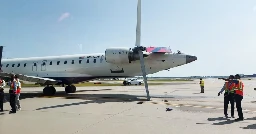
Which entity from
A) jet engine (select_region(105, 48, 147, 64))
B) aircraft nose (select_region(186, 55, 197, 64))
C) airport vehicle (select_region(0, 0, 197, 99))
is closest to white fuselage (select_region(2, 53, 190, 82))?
airport vehicle (select_region(0, 0, 197, 99))

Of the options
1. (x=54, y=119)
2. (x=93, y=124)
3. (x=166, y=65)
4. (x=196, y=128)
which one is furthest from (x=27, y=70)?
(x=196, y=128)

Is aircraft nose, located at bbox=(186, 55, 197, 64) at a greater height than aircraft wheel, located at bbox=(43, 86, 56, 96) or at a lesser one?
greater

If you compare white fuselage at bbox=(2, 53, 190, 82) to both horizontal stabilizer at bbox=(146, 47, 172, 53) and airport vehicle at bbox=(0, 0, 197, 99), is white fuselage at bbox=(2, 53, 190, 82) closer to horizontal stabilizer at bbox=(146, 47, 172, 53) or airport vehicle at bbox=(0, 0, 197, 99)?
airport vehicle at bbox=(0, 0, 197, 99)

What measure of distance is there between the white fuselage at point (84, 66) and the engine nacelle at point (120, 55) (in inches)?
30.5

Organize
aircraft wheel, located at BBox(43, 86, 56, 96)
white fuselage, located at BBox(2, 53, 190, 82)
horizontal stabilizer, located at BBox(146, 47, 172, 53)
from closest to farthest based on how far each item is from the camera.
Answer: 1. horizontal stabilizer, located at BBox(146, 47, 172, 53)
2. white fuselage, located at BBox(2, 53, 190, 82)
3. aircraft wheel, located at BBox(43, 86, 56, 96)

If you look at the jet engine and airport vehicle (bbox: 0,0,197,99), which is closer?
the jet engine

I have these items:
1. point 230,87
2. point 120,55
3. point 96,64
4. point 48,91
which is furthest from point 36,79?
point 230,87

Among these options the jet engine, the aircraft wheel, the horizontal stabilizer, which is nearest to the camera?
the jet engine

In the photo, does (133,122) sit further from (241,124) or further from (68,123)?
(241,124)

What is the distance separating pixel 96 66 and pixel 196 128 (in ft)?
48.1

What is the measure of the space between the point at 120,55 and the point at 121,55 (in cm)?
9

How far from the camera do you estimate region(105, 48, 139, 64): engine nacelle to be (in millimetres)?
18641

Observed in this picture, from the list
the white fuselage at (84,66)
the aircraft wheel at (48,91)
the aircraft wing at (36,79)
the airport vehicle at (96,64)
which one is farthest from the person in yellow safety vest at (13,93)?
the aircraft wheel at (48,91)

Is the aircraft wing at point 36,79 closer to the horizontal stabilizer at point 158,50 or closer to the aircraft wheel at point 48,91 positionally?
the aircraft wheel at point 48,91
